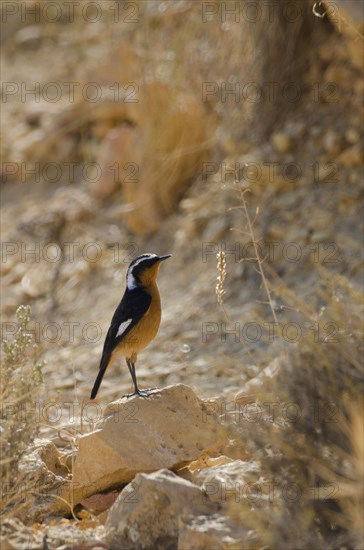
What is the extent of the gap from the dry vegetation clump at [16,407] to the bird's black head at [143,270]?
1292 millimetres

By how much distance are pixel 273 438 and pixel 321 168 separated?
5.38 m

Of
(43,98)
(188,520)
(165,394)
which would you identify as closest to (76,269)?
(43,98)

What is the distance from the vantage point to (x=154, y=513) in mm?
4609

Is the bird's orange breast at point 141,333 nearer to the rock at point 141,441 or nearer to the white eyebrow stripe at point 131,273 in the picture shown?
the white eyebrow stripe at point 131,273

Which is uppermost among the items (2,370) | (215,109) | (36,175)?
(2,370)

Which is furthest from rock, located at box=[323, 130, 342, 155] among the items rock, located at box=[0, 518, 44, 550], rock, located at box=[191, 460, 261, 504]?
rock, located at box=[0, 518, 44, 550]

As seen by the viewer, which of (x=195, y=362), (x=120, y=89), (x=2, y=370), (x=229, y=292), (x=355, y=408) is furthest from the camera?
(x=120, y=89)

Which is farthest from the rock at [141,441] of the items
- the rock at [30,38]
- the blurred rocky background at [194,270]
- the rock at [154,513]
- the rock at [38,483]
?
the rock at [30,38]

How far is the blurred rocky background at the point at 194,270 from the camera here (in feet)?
15.0

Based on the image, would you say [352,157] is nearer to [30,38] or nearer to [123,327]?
[123,327]

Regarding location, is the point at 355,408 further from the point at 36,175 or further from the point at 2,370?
the point at 36,175

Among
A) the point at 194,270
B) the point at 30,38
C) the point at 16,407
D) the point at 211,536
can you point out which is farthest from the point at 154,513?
the point at 30,38

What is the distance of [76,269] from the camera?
11.1 m

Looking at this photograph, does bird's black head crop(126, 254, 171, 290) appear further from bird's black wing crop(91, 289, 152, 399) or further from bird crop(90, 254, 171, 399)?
bird's black wing crop(91, 289, 152, 399)
